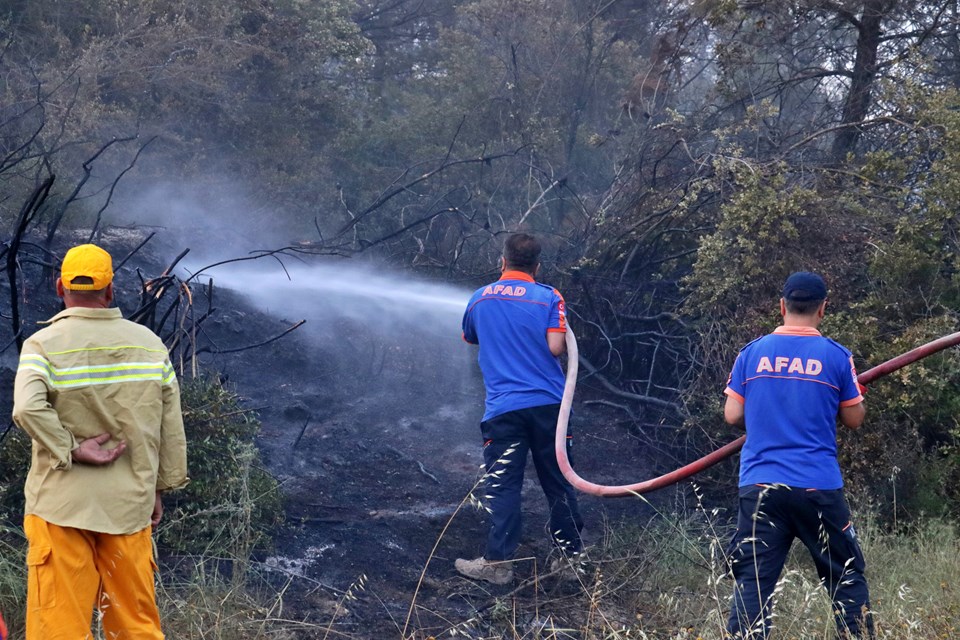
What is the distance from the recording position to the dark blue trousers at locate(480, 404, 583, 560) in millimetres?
5133

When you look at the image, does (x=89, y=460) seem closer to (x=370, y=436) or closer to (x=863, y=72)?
(x=370, y=436)

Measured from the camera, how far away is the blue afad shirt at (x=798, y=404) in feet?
12.3

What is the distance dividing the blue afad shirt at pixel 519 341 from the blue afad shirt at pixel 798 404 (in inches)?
59.8

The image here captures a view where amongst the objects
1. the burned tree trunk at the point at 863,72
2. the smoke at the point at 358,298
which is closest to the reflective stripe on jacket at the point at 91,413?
the smoke at the point at 358,298

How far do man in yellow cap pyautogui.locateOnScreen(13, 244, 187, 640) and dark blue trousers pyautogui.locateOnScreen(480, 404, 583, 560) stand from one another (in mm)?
2026

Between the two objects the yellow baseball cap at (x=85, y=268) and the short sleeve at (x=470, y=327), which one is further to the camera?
the short sleeve at (x=470, y=327)

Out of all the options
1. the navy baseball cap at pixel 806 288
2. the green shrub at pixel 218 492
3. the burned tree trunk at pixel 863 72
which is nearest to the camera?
the navy baseball cap at pixel 806 288

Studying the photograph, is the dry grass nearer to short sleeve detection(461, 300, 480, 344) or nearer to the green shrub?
the green shrub

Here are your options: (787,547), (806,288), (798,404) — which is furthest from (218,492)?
(806,288)

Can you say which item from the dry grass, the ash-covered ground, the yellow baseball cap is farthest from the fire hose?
the yellow baseball cap

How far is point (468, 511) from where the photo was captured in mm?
6375

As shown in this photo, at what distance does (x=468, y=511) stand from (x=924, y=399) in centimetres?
309

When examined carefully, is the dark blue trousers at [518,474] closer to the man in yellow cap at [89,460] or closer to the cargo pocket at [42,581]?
the man in yellow cap at [89,460]

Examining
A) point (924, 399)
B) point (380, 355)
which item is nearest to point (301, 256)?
point (380, 355)
